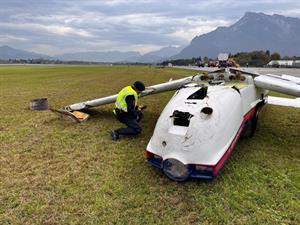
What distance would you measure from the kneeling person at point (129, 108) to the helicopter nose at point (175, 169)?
312 centimetres

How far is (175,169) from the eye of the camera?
5.69 metres

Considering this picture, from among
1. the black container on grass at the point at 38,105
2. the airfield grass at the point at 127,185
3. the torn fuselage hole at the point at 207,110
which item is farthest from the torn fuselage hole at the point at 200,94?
the black container on grass at the point at 38,105

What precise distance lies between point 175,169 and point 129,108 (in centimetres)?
323

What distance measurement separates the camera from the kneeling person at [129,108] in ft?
28.1

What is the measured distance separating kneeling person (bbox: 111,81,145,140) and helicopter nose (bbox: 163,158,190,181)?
3.12m

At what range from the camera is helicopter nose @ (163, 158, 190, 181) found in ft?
18.3

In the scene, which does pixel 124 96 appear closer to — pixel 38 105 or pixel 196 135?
pixel 196 135

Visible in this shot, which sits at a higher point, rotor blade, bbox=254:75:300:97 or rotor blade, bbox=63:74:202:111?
rotor blade, bbox=254:75:300:97

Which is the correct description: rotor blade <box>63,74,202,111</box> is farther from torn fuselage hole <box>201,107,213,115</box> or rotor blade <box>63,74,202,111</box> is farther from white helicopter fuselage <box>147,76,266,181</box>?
torn fuselage hole <box>201,107,213,115</box>

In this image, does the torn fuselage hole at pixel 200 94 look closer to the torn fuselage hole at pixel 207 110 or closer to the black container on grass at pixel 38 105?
the torn fuselage hole at pixel 207 110

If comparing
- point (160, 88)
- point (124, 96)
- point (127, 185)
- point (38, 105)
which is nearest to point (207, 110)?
point (127, 185)

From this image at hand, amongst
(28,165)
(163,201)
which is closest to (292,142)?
(163,201)

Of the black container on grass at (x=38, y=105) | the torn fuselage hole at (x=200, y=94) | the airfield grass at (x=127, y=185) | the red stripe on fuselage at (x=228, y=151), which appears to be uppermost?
the torn fuselage hole at (x=200, y=94)


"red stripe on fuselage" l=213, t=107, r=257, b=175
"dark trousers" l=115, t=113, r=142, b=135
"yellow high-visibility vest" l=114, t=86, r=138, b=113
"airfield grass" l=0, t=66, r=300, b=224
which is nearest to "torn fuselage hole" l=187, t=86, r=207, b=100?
"red stripe on fuselage" l=213, t=107, r=257, b=175
